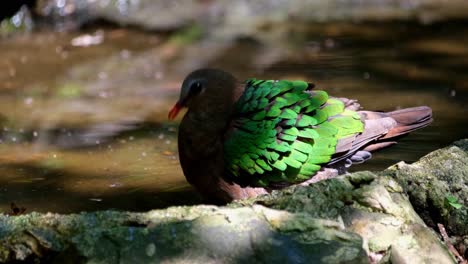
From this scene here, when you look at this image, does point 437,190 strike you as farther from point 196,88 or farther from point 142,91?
point 142,91

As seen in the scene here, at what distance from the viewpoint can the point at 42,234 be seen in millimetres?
3041

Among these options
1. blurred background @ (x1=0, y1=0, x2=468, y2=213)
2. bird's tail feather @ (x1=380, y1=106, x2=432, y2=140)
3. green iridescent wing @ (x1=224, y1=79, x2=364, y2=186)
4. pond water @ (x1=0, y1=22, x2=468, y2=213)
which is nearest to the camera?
green iridescent wing @ (x1=224, y1=79, x2=364, y2=186)

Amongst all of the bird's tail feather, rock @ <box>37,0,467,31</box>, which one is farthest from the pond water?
the bird's tail feather

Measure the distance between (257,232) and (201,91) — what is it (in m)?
1.59

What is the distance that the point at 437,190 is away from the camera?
3.63 meters

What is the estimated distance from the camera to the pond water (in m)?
5.15

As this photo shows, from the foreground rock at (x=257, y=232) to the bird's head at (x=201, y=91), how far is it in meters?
1.19

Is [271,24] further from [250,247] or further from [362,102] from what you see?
[250,247]

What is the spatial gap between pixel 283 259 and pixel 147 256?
19.4 inches

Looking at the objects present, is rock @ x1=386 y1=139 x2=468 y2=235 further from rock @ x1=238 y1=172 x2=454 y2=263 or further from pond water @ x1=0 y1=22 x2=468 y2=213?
pond water @ x1=0 y1=22 x2=468 y2=213

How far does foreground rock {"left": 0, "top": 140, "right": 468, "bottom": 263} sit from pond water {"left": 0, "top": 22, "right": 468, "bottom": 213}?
148 cm

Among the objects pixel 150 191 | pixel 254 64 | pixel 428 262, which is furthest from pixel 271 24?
pixel 428 262

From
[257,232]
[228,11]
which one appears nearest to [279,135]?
[257,232]

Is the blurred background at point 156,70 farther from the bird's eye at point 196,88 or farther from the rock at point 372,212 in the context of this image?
the rock at point 372,212
